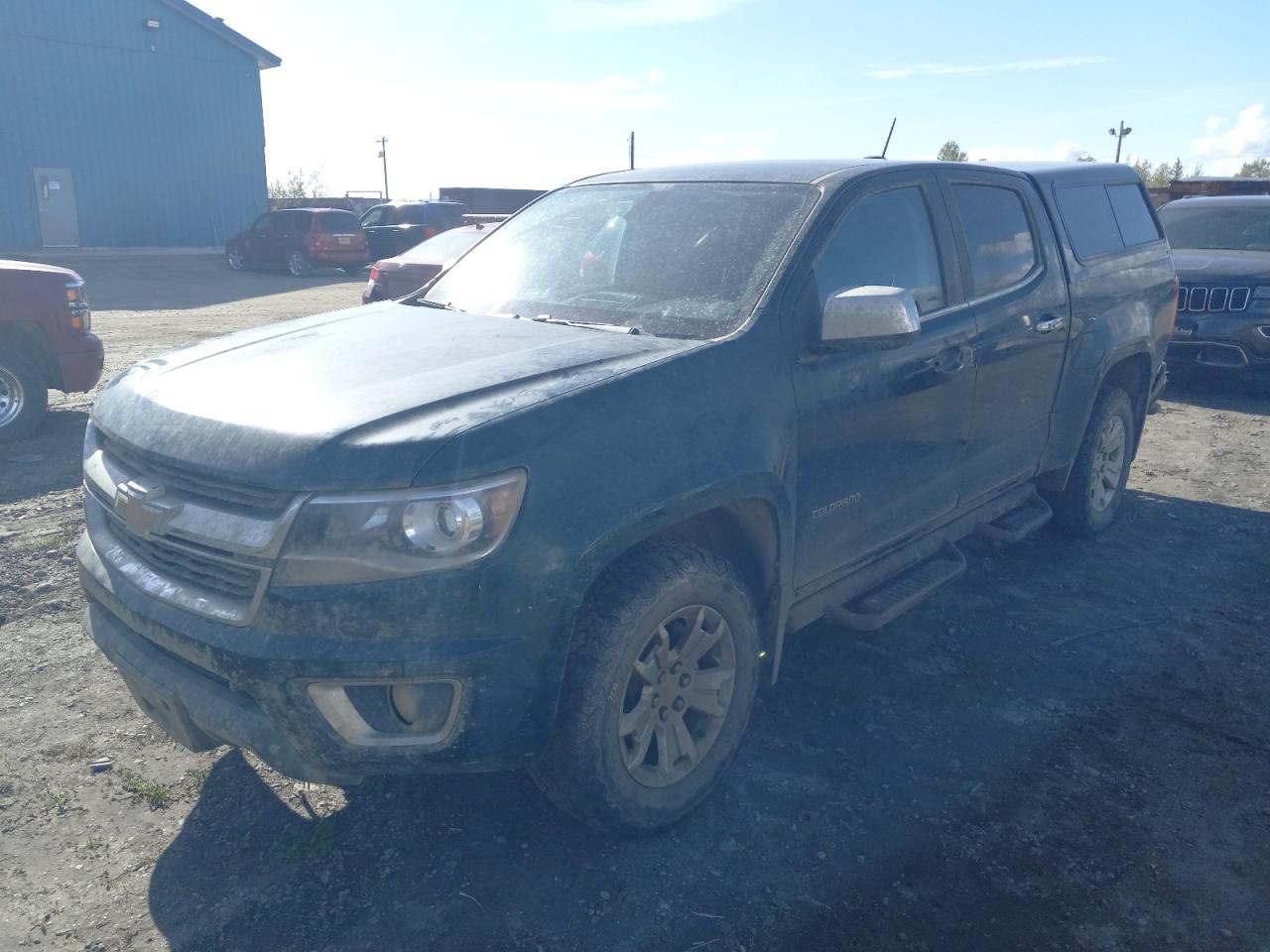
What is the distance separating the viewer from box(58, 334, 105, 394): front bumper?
7473mm

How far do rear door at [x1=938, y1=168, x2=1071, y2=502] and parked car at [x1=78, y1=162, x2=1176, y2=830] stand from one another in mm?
25

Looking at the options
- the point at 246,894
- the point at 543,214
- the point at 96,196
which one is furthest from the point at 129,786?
the point at 96,196

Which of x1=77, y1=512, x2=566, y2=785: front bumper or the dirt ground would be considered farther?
the dirt ground

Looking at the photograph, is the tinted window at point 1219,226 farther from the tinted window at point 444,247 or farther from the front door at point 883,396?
the front door at point 883,396

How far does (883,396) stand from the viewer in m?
3.60

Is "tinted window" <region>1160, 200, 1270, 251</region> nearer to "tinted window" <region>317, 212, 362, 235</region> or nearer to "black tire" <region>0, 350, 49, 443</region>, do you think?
"black tire" <region>0, 350, 49, 443</region>

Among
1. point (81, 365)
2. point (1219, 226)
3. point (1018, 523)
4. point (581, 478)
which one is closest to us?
point (581, 478)

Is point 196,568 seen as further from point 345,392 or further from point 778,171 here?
point 778,171

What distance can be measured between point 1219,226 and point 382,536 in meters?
10.9

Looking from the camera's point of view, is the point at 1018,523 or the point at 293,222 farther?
the point at 293,222

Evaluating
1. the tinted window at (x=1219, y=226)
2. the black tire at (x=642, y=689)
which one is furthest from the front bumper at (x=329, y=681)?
the tinted window at (x=1219, y=226)

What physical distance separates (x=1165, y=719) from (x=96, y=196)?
1188 inches

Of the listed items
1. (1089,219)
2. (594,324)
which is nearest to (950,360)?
(594,324)

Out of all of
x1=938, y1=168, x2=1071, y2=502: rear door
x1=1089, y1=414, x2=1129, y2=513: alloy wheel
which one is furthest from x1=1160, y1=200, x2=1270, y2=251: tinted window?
x1=938, y1=168, x2=1071, y2=502: rear door
